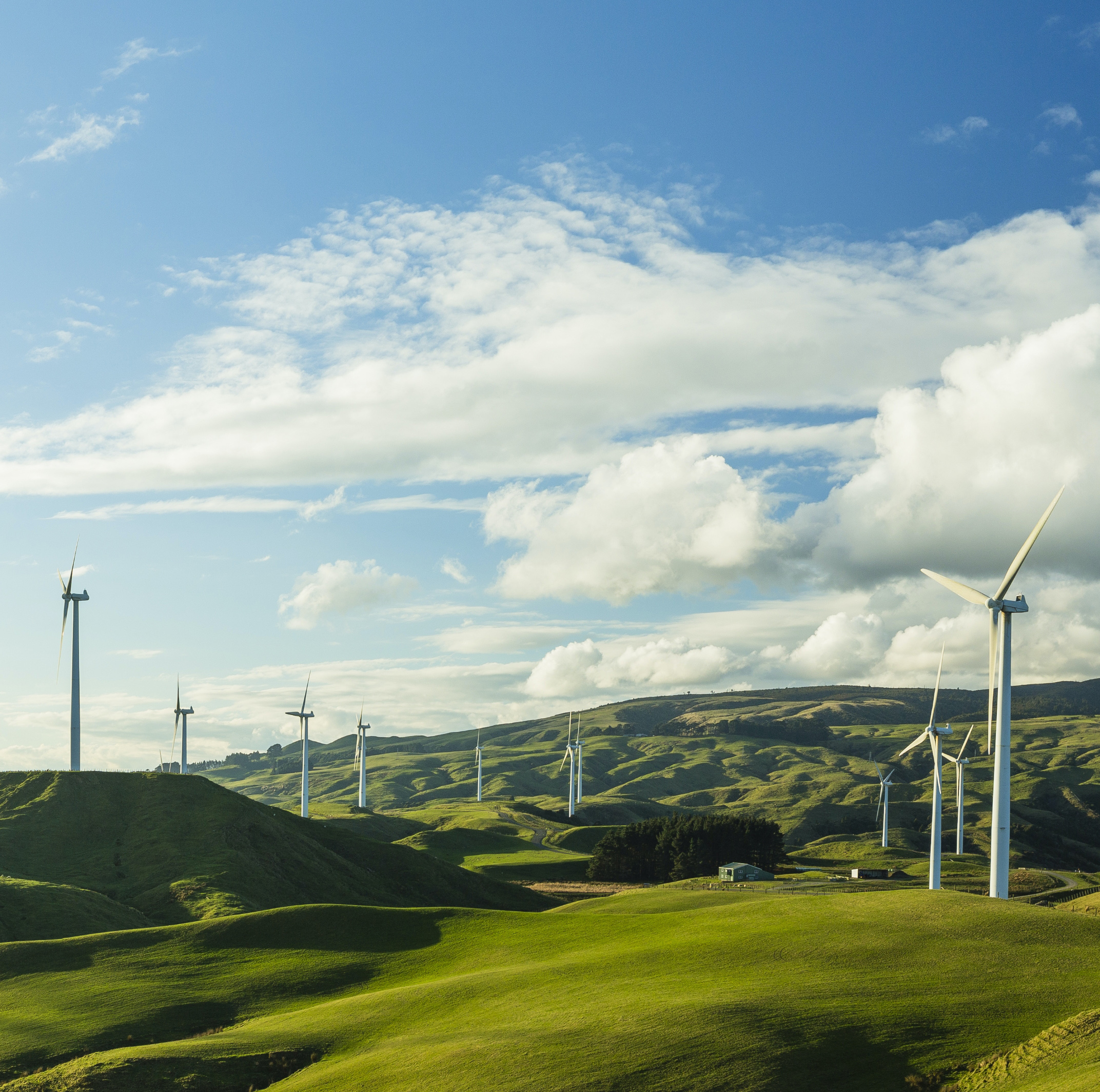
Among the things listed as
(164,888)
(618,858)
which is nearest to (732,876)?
(618,858)

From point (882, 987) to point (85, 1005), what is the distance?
141 feet

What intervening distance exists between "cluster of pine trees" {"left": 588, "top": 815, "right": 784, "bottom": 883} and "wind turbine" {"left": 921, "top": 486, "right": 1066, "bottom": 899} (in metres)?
108

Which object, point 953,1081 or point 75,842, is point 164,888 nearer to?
point 75,842

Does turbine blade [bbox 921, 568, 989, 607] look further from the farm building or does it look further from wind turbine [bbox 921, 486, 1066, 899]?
the farm building

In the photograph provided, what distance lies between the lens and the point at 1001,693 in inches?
2808

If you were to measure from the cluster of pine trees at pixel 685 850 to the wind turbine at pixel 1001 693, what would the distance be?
10785 centimetres

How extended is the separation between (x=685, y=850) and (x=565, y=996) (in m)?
137

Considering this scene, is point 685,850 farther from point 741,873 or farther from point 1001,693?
point 1001,693

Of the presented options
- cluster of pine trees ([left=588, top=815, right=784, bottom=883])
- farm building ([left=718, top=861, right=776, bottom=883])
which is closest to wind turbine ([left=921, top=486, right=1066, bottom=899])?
farm building ([left=718, top=861, right=776, bottom=883])

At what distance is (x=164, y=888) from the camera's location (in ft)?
332

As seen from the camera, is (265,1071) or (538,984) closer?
(265,1071)

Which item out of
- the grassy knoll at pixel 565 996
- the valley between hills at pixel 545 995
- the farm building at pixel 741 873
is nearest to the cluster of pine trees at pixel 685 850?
the farm building at pixel 741 873

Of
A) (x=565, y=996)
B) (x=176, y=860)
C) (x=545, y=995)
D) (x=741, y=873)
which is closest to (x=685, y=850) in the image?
(x=741, y=873)

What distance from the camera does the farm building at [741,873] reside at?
6260 inches
